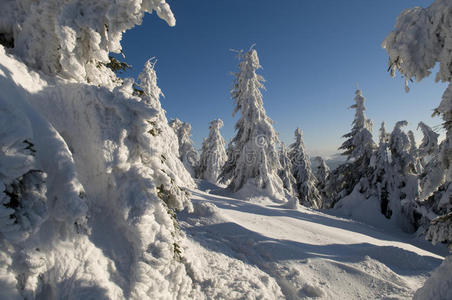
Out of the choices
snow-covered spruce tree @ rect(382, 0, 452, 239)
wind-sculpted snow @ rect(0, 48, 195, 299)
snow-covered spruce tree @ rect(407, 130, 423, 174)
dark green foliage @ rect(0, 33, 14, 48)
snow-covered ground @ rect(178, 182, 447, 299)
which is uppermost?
snow-covered spruce tree @ rect(407, 130, 423, 174)

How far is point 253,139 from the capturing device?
52.3 feet

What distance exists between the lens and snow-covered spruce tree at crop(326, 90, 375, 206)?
1895 centimetres

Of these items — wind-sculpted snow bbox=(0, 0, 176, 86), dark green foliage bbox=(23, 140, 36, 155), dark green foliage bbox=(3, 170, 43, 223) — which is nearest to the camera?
dark green foliage bbox=(3, 170, 43, 223)

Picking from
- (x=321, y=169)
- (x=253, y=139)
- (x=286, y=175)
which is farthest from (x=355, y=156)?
(x=321, y=169)

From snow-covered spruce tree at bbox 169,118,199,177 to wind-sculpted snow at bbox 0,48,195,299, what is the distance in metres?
32.1

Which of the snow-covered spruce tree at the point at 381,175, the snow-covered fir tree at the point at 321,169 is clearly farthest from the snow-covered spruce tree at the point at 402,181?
the snow-covered fir tree at the point at 321,169

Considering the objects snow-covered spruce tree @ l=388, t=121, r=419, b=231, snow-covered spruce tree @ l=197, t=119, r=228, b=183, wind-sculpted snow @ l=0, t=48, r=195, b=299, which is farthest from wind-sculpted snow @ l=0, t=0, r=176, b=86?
snow-covered spruce tree @ l=197, t=119, r=228, b=183

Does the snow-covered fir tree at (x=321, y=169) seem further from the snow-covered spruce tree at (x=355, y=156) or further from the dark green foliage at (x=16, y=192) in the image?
the dark green foliage at (x=16, y=192)

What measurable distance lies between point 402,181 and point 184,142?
1066 inches

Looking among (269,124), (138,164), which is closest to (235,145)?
(269,124)

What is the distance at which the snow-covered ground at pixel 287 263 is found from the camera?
4406mm

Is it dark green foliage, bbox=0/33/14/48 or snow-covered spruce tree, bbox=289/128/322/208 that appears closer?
dark green foliage, bbox=0/33/14/48

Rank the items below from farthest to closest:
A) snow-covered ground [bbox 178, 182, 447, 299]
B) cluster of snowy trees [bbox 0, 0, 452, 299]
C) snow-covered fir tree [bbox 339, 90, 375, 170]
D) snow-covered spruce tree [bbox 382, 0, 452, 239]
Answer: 1. snow-covered fir tree [bbox 339, 90, 375, 170]
2. snow-covered ground [bbox 178, 182, 447, 299]
3. snow-covered spruce tree [bbox 382, 0, 452, 239]
4. cluster of snowy trees [bbox 0, 0, 452, 299]

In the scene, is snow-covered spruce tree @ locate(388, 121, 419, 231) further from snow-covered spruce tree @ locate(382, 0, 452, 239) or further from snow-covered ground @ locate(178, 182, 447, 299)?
snow-covered spruce tree @ locate(382, 0, 452, 239)
